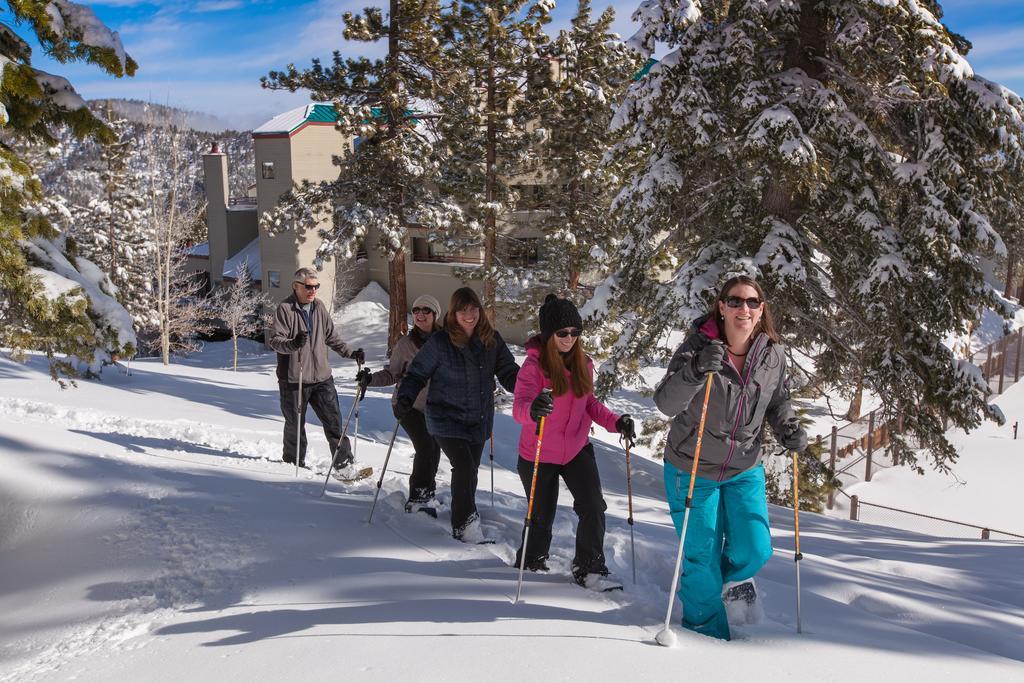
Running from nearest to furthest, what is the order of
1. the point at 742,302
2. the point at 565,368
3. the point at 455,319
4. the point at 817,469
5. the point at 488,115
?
1. the point at 742,302
2. the point at 565,368
3. the point at 455,319
4. the point at 817,469
5. the point at 488,115

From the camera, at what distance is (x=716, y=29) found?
405 inches

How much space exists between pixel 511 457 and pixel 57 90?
315 inches

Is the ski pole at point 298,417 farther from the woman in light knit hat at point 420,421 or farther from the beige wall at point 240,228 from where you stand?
the beige wall at point 240,228

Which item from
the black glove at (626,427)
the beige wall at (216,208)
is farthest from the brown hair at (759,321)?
the beige wall at (216,208)

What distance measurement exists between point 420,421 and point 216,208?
145 feet

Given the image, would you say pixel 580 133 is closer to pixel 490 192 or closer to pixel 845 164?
pixel 490 192

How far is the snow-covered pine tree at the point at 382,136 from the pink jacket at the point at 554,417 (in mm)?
16343

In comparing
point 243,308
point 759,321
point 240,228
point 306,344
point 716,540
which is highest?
point 240,228

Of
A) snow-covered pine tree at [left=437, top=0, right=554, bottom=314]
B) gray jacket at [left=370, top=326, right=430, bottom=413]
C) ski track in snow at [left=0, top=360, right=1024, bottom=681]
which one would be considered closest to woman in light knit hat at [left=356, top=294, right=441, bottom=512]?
gray jacket at [left=370, top=326, right=430, bottom=413]

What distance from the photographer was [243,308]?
1487 inches

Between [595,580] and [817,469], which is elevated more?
[595,580]

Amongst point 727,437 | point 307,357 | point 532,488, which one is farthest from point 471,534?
point 307,357

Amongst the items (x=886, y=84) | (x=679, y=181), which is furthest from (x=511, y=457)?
(x=886, y=84)

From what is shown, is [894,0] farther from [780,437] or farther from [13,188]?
[13,188]
